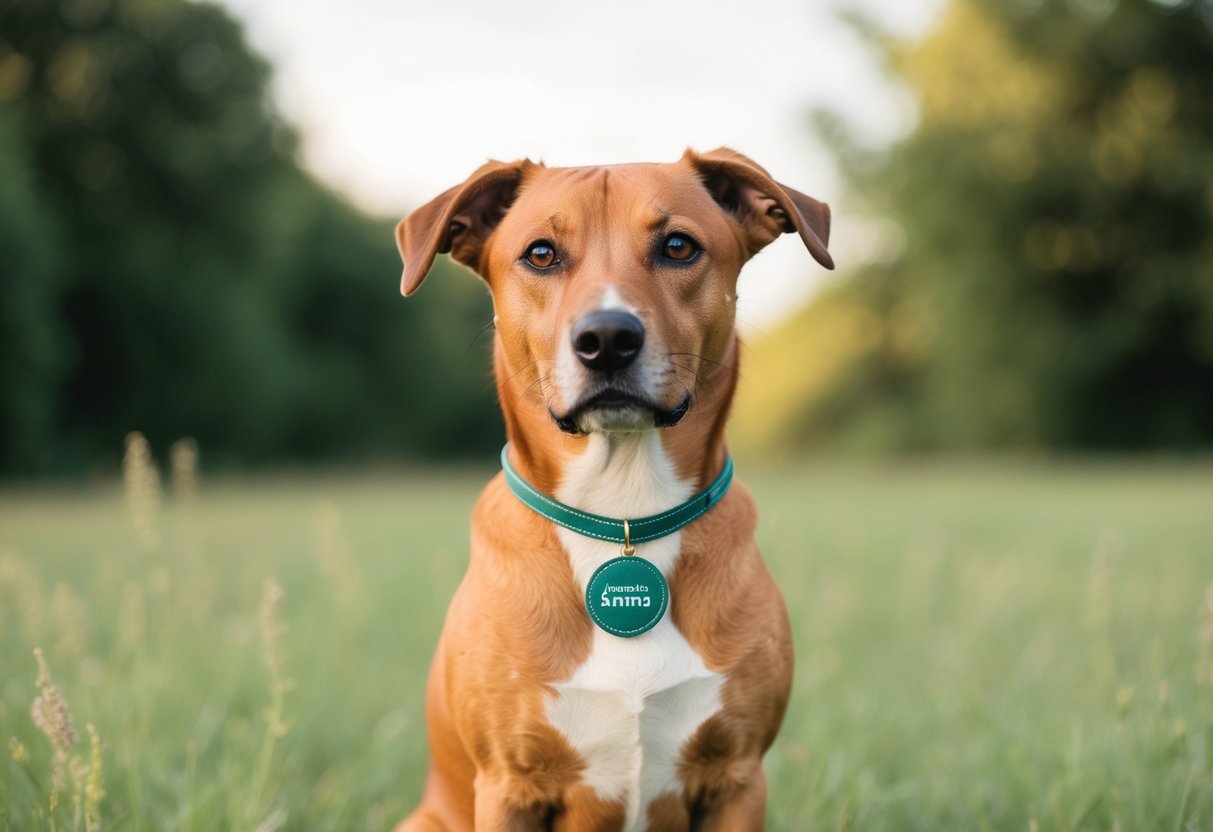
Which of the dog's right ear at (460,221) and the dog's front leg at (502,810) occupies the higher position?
the dog's right ear at (460,221)

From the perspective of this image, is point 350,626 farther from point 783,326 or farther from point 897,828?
point 783,326

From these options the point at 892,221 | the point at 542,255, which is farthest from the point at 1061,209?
the point at 542,255

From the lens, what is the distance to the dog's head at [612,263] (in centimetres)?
284

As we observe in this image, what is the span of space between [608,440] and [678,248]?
1.96 ft

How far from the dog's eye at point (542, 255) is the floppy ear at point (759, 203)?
61cm

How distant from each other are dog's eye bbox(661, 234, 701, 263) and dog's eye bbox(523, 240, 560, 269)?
12.6 inches

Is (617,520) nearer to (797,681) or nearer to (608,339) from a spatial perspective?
(608,339)

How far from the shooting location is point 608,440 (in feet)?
10.2

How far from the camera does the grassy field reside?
3.38m

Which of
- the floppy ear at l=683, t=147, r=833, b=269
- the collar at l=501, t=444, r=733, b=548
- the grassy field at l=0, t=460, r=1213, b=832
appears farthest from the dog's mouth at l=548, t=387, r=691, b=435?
the grassy field at l=0, t=460, r=1213, b=832

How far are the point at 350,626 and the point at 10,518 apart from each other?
906 centimetres

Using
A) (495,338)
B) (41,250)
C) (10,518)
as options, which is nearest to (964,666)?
(495,338)

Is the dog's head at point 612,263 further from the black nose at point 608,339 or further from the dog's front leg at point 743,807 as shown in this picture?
the dog's front leg at point 743,807

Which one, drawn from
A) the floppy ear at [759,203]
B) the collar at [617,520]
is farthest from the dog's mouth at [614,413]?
the floppy ear at [759,203]
